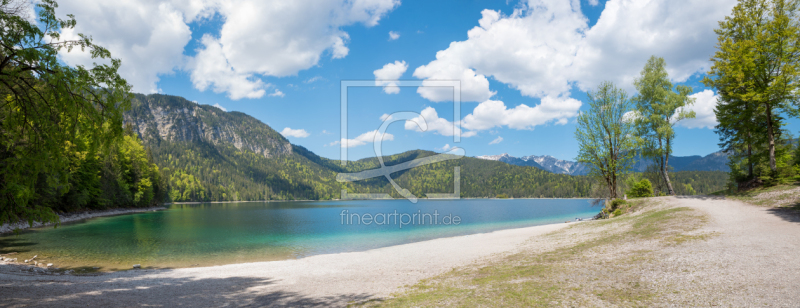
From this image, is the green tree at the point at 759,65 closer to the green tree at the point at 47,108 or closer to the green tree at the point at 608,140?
the green tree at the point at 608,140

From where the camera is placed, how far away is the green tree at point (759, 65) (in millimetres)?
20453

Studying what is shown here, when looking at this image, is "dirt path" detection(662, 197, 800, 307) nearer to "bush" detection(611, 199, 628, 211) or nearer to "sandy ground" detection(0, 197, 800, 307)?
"sandy ground" detection(0, 197, 800, 307)

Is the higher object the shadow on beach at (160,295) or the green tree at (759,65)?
the green tree at (759,65)

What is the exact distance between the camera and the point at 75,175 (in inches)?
1761

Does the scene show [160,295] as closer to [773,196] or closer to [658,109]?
[773,196]

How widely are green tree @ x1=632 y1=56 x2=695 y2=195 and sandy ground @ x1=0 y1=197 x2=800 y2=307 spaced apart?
662 inches

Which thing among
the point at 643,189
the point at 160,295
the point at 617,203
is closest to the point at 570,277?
the point at 160,295

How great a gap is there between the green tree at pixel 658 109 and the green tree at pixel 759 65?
14.8 feet

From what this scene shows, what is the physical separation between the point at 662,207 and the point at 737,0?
1738 cm

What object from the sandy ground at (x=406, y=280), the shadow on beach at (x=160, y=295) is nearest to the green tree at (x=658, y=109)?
the sandy ground at (x=406, y=280)

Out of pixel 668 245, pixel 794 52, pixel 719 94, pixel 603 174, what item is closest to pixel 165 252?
pixel 668 245

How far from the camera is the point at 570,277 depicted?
8.91 m

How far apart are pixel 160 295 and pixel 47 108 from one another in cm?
603

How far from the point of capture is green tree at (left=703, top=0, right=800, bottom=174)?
20453 millimetres
